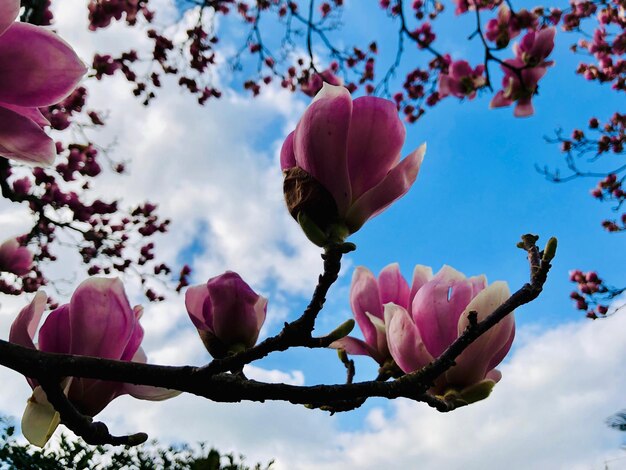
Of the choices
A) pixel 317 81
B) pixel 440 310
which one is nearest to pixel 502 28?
pixel 317 81

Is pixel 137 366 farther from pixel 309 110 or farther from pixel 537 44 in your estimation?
pixel 537 44

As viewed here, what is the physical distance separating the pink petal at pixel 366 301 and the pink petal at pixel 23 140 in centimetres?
57

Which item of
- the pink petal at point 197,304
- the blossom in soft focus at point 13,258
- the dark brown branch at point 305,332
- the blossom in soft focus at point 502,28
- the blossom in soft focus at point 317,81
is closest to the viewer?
the dark brown branch at point 305,332

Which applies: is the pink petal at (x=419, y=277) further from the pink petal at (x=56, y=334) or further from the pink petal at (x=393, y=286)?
the pink petal at (x=56, y=334)

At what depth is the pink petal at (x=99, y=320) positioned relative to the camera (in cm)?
86

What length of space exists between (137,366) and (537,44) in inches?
168

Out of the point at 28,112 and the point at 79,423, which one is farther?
the point at 79,423

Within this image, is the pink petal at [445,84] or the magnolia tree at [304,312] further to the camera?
the pink petal at [445,84]

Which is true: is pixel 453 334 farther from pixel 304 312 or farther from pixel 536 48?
pixel 536 48

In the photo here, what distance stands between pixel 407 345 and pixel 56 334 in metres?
0.54

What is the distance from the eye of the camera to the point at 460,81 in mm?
5000

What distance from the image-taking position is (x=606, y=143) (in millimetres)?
8094

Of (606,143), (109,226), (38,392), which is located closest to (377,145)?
(38,392)

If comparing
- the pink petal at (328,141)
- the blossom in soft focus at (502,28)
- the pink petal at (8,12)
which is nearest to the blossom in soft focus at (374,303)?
the pink petal at (328,141)
